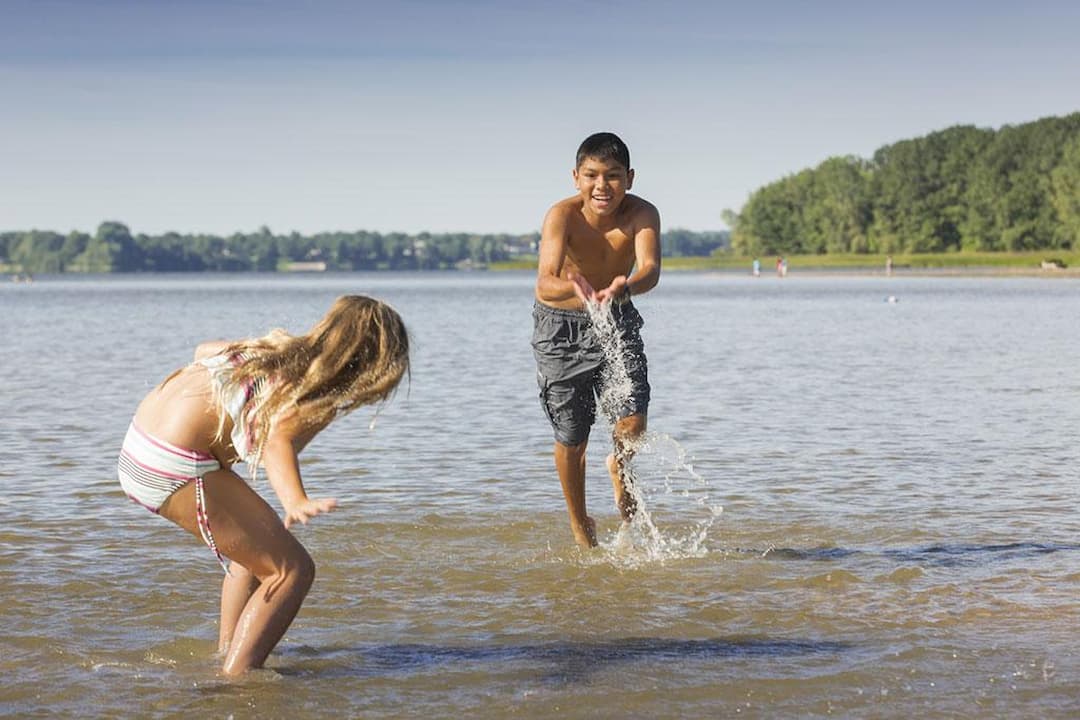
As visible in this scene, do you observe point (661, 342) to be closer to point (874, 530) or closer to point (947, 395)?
point (947, 395)

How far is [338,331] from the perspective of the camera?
5.09 meters

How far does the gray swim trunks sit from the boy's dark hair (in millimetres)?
810

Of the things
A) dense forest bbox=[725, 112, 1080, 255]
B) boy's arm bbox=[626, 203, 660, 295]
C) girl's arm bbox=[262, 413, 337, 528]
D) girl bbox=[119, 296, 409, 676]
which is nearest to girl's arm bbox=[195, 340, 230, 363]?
girl bbox=[119, 296, 409, 676]

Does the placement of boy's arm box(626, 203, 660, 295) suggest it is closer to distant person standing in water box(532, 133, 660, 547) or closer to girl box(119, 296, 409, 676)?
distant person standing in water box(532, 133, 660, 547)

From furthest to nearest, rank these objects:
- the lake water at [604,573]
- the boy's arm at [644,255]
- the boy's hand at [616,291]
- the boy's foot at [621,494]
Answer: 1. the boy's foot at [621,494]
2. the boy's arm at [644,255]
3. the boy's hand at [616,291]
4. the lake water at [604,573]

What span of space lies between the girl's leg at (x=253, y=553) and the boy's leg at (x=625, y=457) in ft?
9.27

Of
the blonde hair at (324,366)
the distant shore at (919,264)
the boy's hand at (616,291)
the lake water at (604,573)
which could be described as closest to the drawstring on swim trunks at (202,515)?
the blonde hair at (324,366)

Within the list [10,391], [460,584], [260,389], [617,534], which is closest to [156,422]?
[260,389]

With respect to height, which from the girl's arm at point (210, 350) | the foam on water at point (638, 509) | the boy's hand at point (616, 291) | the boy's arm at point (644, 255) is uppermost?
the boy's arm at point (644, 255)

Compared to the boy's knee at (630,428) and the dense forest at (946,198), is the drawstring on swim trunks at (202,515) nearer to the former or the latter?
the boy's knee at (630,428)

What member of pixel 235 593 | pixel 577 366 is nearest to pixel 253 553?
pixel 235 593

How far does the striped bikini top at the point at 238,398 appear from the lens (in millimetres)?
5008

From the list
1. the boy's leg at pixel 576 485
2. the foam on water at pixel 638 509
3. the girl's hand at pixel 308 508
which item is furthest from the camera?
the boy's leg at pixel 576 485

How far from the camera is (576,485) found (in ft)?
26.6
